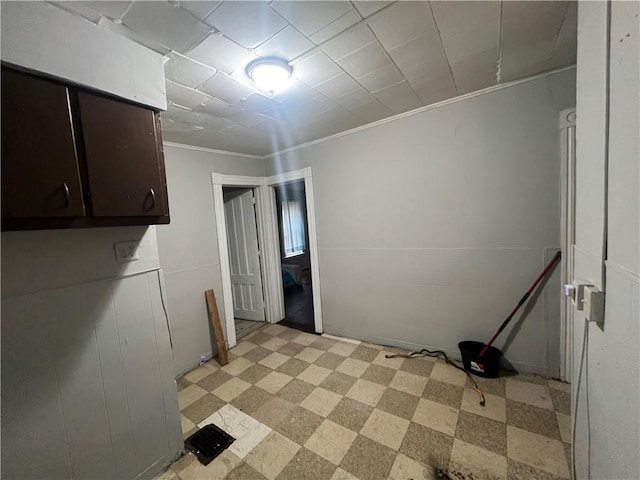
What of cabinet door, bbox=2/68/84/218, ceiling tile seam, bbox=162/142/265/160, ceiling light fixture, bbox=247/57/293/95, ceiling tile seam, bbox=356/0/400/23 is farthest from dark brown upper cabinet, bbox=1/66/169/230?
ceiling tile seam, bbox=162/142/265/160

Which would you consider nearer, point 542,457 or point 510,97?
point 542,457

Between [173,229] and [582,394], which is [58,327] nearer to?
[173,229]

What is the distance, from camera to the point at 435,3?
1.17 metres

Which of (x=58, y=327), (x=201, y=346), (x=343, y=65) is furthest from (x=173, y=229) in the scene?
(x=343, y=65)

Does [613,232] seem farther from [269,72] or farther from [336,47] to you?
[269,72]

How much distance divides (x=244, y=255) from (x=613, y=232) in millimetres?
3651

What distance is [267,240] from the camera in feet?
12.0

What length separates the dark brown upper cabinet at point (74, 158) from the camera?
0.92 metres

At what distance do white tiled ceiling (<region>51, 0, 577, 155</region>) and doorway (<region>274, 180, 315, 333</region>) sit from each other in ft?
8.60

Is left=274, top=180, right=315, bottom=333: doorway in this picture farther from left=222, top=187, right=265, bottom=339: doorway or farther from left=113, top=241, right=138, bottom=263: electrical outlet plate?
left=113, top=241, right=138, bottom=263: electrical outlet plate

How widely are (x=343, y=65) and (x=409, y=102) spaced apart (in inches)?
36.0

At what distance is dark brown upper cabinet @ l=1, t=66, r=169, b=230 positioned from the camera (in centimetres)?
92

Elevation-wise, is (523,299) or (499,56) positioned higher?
(499,56)

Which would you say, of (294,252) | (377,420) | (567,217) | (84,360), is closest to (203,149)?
(84,360)
